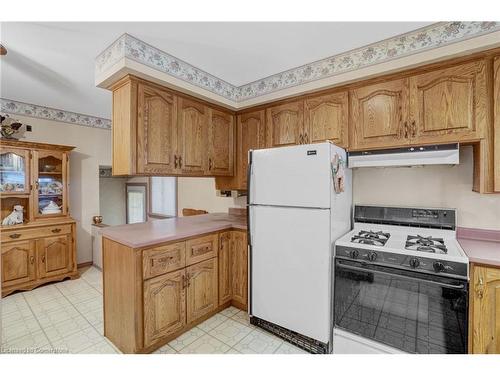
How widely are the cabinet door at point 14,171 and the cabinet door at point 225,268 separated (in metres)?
2.67

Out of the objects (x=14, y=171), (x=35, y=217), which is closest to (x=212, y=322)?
(x=35, y=217)

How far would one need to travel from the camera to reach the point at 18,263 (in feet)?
9.30

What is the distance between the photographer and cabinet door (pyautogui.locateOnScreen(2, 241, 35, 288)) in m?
2.74

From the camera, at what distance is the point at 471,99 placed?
62.9 inches

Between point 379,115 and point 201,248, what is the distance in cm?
187

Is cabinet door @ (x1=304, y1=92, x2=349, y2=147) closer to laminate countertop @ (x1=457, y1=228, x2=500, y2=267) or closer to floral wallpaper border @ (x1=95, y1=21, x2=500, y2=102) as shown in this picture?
floral wallpaper border @ (x1=95, y1=21, x2=500, y2=102)

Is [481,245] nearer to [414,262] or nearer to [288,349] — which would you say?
[414,262]

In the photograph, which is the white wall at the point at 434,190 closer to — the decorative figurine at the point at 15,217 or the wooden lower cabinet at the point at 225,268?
the wooden lower cabinet at the point at 225,268

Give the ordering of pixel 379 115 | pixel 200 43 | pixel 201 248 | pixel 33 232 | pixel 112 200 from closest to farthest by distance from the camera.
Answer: pixel 200 43 < pixel 379 115 < pixel 201 248 < pixel 33 232 < pixel 112 200

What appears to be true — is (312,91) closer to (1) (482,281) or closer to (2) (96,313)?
(1) (482,281)

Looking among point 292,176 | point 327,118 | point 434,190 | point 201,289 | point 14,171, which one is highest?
point 327,118

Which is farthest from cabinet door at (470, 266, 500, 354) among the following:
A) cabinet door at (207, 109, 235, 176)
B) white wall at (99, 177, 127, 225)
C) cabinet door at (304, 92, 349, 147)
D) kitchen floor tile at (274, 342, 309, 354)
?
white wall at (99, 177, 127, 225)

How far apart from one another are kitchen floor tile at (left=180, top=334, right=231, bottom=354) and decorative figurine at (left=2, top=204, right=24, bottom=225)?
2746 mm

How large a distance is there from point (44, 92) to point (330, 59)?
3.15 metres
